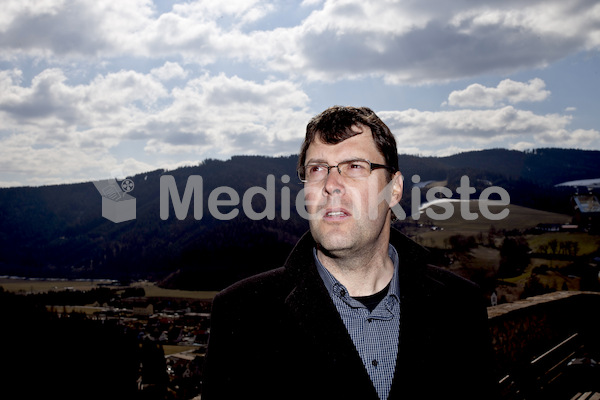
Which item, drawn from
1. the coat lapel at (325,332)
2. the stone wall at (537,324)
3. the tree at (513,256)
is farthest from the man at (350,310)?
the tree at (513,256)

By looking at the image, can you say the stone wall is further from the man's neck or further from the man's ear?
the man's neck

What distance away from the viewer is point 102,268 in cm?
10225

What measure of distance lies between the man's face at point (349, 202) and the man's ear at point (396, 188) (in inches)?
1.6

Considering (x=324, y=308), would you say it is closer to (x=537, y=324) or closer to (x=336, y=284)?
(x=336, y=284)

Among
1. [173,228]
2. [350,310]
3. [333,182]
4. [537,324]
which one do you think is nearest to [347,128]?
[333,182]

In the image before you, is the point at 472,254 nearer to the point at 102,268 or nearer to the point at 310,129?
the point at 310,129

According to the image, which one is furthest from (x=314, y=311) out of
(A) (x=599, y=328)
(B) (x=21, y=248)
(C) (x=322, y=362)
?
(B) (x=21, y=248)

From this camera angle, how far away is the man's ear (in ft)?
8.27

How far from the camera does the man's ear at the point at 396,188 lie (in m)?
2.52

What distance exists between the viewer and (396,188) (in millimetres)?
2553

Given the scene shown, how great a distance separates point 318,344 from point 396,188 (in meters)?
1.22

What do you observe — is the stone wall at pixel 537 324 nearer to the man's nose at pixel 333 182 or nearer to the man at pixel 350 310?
the man at pixel 350 310

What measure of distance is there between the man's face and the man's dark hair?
0.12ft

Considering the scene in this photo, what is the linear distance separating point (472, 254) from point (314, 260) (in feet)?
118
